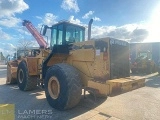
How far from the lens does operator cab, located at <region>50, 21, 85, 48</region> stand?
21.2 feet

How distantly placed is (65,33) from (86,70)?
1818 mm

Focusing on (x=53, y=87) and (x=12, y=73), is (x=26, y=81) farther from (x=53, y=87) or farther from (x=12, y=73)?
(x=53, y=87)

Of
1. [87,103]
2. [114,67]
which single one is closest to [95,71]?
[114,67]

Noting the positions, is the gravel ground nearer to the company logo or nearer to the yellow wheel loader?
the company logo

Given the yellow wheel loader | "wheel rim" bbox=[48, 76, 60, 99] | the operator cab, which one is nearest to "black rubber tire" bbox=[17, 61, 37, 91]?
the operator cab

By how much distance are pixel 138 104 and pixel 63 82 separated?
2.85 metres

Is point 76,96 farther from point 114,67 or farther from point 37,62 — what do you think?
point 37,62

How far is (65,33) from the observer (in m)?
6.47

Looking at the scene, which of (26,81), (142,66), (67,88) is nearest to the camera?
(67,88)

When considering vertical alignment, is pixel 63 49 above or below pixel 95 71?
above

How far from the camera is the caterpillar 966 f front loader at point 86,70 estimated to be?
486cm

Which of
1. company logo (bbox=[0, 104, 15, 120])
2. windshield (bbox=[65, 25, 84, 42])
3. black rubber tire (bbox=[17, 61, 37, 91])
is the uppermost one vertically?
windshield (bbox=[65, 25, 84, 42])

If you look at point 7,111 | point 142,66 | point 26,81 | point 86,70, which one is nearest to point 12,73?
point 26,81

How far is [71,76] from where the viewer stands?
500 centimetres
